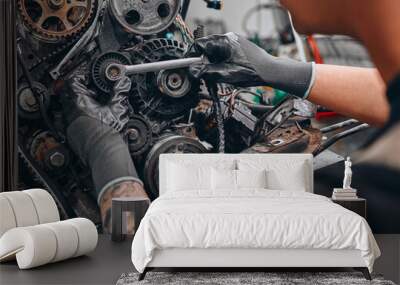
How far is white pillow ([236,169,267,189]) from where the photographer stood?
542 cm

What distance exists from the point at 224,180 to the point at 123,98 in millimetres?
1501

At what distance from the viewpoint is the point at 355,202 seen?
18.3 ft

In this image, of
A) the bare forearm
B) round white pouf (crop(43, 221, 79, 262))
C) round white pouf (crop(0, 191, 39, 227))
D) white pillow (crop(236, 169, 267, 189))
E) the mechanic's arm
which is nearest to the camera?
round white pouf (crop(43, 221, 79, 262))

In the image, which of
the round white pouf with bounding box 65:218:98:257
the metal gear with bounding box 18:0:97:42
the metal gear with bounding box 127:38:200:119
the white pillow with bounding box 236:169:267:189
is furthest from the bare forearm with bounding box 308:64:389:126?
the round white pouf with bounding box 65:218:98:257

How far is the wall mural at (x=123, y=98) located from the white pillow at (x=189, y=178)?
560 mm

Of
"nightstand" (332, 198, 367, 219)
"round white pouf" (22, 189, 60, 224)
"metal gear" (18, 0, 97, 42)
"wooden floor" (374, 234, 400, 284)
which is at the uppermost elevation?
"metal gear" (18, 0, 97, 42)

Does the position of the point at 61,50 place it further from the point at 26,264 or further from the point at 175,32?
the point at 26,264

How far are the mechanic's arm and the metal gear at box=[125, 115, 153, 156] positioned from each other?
76 centimetres

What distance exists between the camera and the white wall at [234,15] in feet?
20.2

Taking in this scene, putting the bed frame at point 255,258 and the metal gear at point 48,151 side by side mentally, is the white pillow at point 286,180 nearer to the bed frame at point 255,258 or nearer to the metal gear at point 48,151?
the bed frame at point 255,258

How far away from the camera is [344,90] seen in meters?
5.91

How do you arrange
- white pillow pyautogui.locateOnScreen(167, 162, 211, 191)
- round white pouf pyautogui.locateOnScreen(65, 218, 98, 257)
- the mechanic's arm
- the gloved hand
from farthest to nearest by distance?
the gloved hand, the mechanic's arm, white pillow pyautogui.locateOnScreen(167, 162, 211, 191), round white pouf pyautogui.locateOnScreen(65, 218, 98, 257)

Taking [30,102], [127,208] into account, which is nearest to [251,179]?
[127,208]

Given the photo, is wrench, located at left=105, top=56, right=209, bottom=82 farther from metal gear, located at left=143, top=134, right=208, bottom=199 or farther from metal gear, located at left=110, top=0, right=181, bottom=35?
metal gear, located at left=143, top=134, right=208, bottom=199
